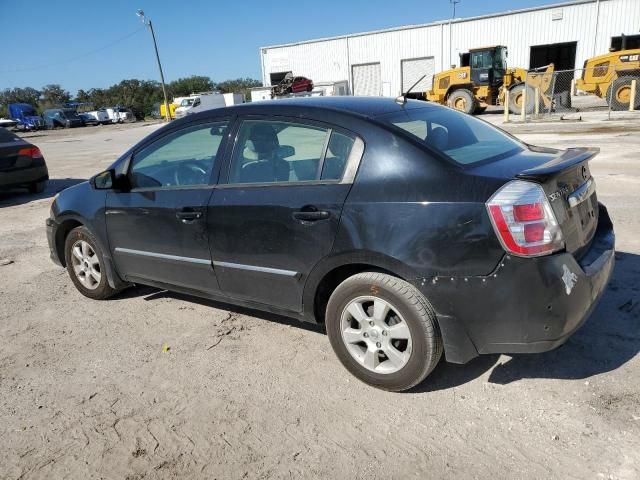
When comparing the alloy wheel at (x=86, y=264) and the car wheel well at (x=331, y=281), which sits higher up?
the car wheel well at (x=331, y=281)

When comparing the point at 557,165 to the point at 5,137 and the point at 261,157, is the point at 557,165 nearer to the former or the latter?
the point at 261,157

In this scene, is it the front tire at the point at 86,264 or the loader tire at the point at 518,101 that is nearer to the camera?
the front tire at the point at 86,264

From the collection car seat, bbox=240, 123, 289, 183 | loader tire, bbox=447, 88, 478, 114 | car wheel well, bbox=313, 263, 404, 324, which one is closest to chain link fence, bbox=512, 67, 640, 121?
loader tire, bbox=447, 88, 478, 114

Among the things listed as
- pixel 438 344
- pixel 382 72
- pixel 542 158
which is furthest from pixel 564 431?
pixel 382 72

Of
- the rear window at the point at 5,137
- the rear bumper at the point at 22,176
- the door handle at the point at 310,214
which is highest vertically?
the rear window at the point at 5,137

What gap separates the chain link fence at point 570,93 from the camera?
20625mm

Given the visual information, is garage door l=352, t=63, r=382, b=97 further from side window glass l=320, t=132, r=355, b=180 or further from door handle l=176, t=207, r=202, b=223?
side window glass l=320, t=132, r=355, b=180

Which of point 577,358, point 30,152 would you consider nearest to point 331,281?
point 577,358

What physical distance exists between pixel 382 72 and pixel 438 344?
43944mm

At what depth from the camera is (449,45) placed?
40125 millimetres

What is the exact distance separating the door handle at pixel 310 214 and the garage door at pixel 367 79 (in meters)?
42.5

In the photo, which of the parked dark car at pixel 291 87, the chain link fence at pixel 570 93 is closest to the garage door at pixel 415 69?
the parked dark car at pixel 291 87

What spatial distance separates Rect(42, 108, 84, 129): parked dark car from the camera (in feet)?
171

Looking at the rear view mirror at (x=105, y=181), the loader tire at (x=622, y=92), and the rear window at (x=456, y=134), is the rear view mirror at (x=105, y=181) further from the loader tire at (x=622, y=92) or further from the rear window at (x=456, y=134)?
the loader tire at (x=622, y=92)
